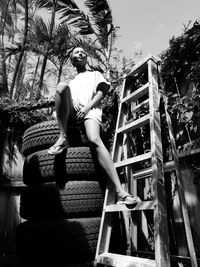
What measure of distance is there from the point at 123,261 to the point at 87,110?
133 cm

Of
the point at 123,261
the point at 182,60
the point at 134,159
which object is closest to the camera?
the point at 123,261

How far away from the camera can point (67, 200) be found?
261 cm

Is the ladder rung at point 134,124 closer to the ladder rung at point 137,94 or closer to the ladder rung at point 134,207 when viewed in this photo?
the ladder rung at point 137,94

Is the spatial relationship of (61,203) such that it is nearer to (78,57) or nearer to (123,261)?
(123,261)

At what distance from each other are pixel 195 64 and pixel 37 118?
303cm

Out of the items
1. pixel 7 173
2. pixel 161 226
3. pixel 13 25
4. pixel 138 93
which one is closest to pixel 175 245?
pixel 161 226

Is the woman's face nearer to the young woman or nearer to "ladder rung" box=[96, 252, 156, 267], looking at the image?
the young woman

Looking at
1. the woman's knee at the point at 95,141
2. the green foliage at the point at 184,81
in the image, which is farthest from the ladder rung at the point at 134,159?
the green foliage at the point at 184,81

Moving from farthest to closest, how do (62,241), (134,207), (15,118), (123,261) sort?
(15,118)
(62,241)
(134,207)
(123,261)

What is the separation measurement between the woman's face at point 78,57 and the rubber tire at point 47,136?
0.71 meters

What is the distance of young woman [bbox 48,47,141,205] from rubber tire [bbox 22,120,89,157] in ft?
0.48

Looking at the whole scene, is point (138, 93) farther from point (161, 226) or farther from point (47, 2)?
point (47, 2)

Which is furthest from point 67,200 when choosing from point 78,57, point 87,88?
point 78,57

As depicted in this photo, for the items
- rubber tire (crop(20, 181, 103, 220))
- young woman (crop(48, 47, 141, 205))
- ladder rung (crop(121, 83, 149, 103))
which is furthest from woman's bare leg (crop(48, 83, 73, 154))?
ladder rung (crop(121, 83, 149, 103))
